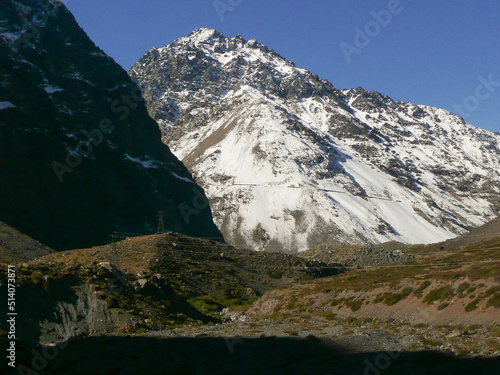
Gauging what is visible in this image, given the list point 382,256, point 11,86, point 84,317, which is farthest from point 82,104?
point 84,317

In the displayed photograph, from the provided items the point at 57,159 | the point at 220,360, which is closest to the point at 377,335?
the point at 220,360

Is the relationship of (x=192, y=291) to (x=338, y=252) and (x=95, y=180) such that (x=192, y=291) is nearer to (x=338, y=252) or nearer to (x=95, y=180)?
(x=95, y=180)

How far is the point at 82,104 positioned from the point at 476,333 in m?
185

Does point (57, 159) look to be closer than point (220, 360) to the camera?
No

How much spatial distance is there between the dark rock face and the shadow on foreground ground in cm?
11152

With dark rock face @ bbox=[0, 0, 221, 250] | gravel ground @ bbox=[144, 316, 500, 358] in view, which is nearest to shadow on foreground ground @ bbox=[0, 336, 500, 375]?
gravel ground @ bbox=[144, 316, 500, 358]

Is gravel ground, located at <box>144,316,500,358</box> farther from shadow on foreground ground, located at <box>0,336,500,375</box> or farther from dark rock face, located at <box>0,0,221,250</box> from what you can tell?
dark rock face, located at <box>0,0,221,250</box>

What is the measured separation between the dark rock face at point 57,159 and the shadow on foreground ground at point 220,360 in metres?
112

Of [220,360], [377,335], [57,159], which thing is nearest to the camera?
[220,360]

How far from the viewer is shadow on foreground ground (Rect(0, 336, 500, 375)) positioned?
3089cm

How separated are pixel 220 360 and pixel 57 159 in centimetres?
13954

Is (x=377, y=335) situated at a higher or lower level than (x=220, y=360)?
higher

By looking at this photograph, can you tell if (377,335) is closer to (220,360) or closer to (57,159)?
(220,360)

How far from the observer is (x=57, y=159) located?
157 meters
